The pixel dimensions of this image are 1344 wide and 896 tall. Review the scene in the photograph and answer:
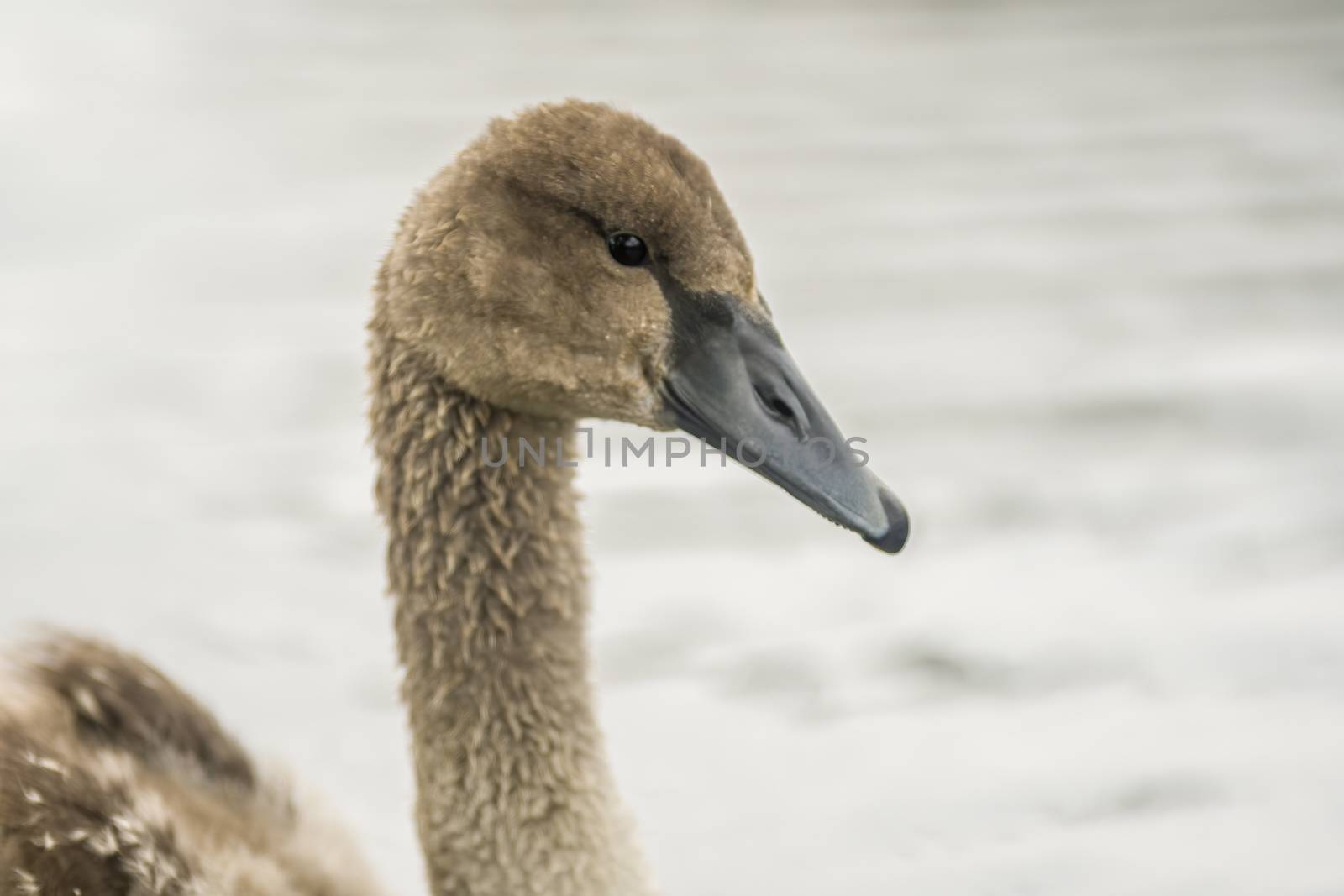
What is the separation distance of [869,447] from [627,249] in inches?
136

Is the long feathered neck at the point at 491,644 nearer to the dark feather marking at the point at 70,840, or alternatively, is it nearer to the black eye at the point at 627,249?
the black eye at the point at 627,249

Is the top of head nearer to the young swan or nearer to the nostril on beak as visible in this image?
the young swan

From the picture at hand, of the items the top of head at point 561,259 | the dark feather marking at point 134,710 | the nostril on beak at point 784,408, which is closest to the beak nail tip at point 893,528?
the nostril on beak at point 784,408

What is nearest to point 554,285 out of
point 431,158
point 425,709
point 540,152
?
point 540,152

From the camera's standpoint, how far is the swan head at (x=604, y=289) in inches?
142

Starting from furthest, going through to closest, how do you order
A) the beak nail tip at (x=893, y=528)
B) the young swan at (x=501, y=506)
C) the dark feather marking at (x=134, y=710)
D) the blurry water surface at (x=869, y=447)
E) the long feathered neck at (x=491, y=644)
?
the blurry water surface at (x=869, y=447) < the dark feather marking at (x=134, y=710) < the long feathered neck at (x=491, y=644) < the young swan at (x=501, y=506) < the beak nail tip at (x=893, y=528)

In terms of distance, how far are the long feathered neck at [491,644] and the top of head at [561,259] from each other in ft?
0.50

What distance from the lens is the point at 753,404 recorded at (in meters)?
3.67

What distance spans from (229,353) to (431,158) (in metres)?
2.43

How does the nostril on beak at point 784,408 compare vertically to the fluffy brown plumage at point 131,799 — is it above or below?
above

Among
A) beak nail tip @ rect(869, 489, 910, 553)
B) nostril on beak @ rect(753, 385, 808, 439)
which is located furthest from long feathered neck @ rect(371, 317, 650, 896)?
beak nail tip @ rect(869, 489, 910, 553)

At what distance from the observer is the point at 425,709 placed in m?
4.08

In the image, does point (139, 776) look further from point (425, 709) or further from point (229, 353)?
point (229, 353)

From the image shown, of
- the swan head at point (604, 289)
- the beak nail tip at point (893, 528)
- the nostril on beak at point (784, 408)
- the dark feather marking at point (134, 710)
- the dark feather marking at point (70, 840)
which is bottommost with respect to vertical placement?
the dark feather marking at point (70, 840)
